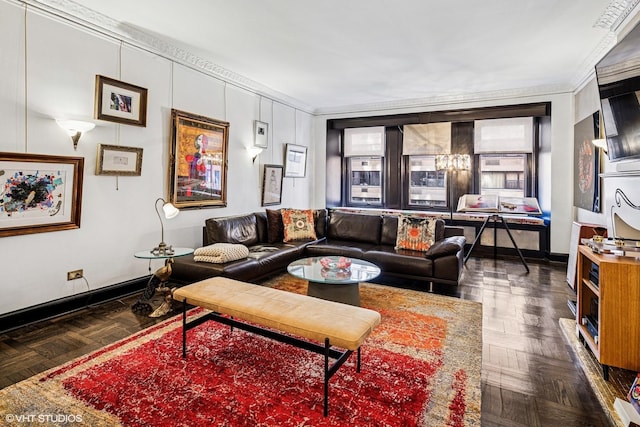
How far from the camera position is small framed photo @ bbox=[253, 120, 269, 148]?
226 inches

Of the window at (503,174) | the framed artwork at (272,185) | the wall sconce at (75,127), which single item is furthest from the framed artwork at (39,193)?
the window at (503,174)

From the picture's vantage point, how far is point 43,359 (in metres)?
2.47

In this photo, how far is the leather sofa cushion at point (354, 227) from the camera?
17.3 ft

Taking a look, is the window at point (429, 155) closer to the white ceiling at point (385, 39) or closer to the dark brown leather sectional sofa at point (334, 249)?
the white ceiling at point (385, 39)

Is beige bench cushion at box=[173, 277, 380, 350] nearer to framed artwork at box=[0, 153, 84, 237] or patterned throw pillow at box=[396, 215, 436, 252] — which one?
framed artwork at box=[0, 153, 84, 237]

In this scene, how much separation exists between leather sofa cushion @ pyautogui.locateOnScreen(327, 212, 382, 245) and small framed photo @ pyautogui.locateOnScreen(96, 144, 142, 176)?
293 centimetres

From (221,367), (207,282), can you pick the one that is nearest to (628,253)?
(221,367)

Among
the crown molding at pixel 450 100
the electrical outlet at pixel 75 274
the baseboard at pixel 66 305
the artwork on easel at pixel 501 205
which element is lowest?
the baseboard at pixel 66 305

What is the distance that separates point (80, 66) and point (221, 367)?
124 inches

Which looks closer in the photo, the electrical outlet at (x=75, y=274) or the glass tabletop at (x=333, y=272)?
the glass tabletop at (x=333, y=272)

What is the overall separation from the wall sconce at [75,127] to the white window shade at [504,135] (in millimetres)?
5972

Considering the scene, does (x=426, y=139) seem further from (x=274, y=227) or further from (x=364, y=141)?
(x=274, y=227)

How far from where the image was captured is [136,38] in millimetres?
3756

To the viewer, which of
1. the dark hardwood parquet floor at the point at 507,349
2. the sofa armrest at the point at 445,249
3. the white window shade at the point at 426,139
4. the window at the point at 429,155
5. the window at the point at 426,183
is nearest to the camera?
the dark hardwood parquet floor at the point at 507,349
